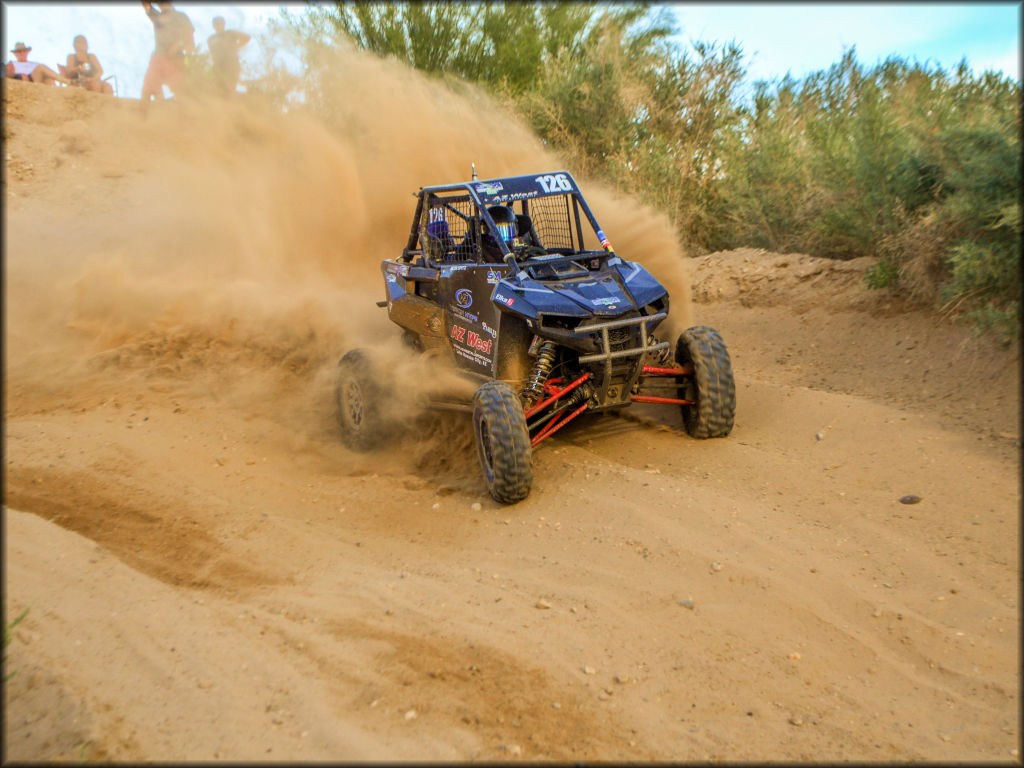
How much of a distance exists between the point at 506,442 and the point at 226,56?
9.56 m

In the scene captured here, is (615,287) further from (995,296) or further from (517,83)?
(517,83)

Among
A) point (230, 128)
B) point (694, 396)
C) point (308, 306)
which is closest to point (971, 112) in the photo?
point (694, 396)

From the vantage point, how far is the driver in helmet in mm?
6863

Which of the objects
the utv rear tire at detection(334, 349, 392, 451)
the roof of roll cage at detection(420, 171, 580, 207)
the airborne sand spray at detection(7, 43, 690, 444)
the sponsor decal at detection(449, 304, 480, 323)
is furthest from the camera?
the airborne sand spray at detection(7, 43, 690, 444)

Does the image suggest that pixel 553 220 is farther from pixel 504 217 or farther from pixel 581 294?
pixel 581 294

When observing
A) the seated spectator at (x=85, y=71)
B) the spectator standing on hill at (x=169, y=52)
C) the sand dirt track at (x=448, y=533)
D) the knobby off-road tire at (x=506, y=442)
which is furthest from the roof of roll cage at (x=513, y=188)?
the seated spectator at (x=85, y=71)

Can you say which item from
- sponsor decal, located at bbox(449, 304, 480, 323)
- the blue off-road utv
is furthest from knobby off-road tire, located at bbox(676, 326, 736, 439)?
sponsor decal, located at bbox(449, 304, 480, 323)

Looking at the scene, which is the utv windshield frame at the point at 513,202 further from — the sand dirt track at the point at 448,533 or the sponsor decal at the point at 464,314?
the sand dirt track at the point at 448,533

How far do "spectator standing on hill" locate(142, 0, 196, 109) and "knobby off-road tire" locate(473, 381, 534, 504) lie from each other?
8984mm

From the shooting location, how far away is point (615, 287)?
6.41 m

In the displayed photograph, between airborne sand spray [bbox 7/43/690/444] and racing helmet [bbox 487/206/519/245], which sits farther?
airborne sand spray [bbox 7/43/690/444]

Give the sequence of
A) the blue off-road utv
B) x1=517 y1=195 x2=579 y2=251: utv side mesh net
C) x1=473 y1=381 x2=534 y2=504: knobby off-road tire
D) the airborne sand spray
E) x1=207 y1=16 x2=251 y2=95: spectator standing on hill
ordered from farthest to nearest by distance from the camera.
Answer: x1=207 y1=16 x2=251 y2=95: spectator standing on hill → the airborne sand spray → x1=517 y1=195 x2=579 y2=251: utv side mesh net → the blue off-road utv → x1=473 y1=381 x2=534 y2=504: knobby off-road tire

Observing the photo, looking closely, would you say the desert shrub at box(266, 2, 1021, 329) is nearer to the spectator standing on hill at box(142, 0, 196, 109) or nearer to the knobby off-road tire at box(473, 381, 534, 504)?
the spectator standing on hill at box(142, 0, 196, 109)

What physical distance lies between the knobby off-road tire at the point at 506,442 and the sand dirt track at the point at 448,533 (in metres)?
0.20
